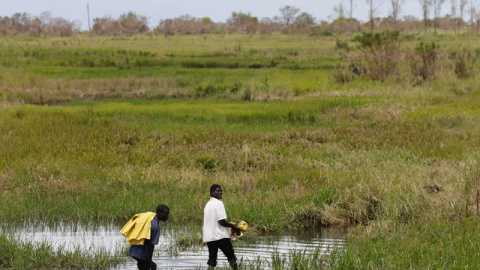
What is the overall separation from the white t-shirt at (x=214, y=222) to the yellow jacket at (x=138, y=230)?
756 mm

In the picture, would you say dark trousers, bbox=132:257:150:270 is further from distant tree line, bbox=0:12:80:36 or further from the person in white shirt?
distant tree line, bbox=0:12:80:36

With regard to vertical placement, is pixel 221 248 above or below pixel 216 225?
below

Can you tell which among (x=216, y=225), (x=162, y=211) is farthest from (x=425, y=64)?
(x=162, y=211)

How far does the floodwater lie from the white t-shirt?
2.28 feet

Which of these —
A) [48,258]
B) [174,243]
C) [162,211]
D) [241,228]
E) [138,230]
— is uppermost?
[162,211]

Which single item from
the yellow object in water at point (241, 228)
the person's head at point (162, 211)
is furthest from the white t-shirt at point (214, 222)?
the person's head at point (162, 211)

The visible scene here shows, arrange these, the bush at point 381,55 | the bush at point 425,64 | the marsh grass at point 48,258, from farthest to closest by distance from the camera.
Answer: the bush at point 381,55, the bush at point 425,64, the marsh grass at point 48,258

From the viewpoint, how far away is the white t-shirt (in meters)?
8.46

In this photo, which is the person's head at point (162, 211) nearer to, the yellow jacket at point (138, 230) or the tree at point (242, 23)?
the yellow jacket at point (138, 230)

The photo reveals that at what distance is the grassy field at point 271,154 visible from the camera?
10.8 m

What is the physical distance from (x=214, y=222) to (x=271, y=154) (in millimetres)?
6984

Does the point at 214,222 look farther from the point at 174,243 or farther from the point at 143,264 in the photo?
the point at 174,243

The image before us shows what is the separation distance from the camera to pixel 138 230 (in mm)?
7945

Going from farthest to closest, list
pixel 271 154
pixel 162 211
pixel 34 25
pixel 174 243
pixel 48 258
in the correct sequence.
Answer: pixel 34 25, pixel 271 154, pixel 174 243, pixel 48 258, pixel 162 211
